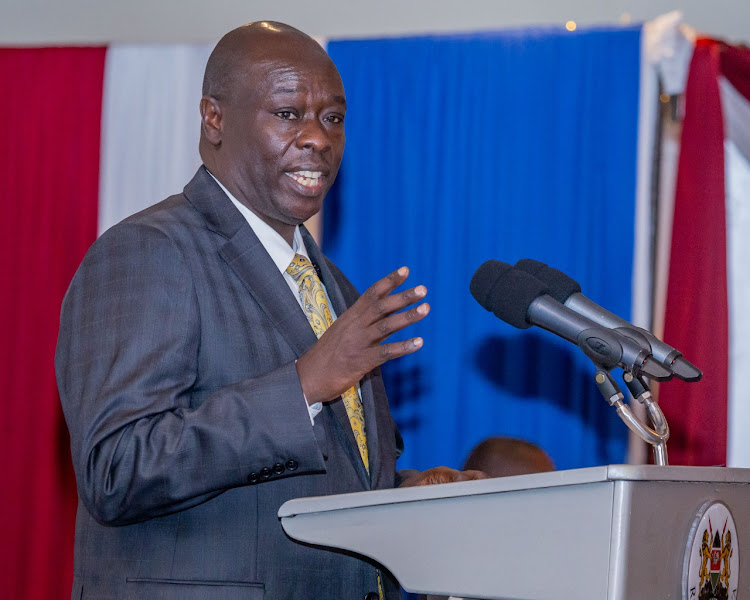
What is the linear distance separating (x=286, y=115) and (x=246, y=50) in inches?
8.0

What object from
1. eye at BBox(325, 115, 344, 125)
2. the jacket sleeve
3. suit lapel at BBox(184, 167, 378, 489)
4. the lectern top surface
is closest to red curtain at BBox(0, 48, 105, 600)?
eye at BBox(325, 115, 344, 125)

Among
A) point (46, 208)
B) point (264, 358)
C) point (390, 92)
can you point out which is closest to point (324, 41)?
point (390, 92)

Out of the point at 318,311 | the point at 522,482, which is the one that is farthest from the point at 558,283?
the point at 318,311

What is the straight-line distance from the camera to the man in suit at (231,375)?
179 cm

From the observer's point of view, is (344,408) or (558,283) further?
(344,408)

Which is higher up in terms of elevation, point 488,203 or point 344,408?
point 488,203

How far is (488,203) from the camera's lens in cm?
549

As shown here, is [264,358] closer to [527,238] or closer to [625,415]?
[625,415]

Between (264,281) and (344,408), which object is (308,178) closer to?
(264,281)

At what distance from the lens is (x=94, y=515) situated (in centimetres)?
185

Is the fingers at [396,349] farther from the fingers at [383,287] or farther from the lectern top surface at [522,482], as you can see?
the lectern top surface at [522,482]

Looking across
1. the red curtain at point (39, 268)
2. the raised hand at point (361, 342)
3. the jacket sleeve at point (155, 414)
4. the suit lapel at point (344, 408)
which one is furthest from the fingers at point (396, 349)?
the red curtain at point (39, 268)

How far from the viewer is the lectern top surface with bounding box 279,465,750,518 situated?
1438mm

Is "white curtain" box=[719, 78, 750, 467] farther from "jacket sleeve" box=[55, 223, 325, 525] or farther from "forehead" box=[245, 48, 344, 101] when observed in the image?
"jacket sleeve" box=[55, 223, 325, 525]
